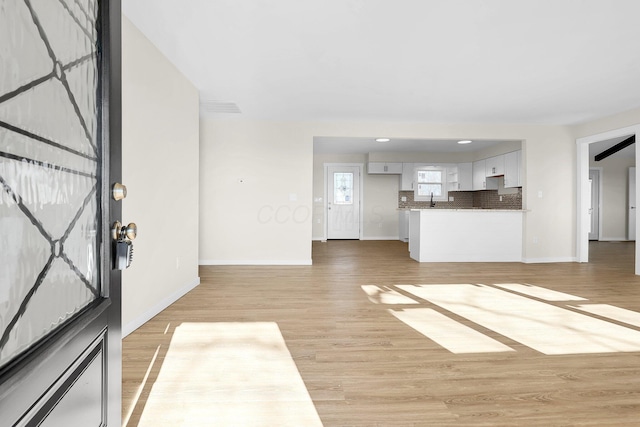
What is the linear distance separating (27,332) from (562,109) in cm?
616

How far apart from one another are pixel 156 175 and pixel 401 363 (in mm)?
2536

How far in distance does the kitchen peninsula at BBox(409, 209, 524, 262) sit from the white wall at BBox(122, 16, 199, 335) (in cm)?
389

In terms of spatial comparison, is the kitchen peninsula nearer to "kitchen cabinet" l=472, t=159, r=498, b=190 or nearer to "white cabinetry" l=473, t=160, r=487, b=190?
"kitchen cabinet" l=472, t=159, r=498, b=190

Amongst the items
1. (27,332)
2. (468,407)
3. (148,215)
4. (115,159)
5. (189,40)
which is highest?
(189,40)

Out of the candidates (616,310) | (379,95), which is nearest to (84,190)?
(379,95)

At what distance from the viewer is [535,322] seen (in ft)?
9.38

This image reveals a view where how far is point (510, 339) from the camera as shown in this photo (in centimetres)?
250

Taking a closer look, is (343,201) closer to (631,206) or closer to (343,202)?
(343,202)

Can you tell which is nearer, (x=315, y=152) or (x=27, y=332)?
(x=27, y=332)

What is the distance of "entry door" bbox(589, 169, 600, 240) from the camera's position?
918 centimetres

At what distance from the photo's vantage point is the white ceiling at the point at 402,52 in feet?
8.06

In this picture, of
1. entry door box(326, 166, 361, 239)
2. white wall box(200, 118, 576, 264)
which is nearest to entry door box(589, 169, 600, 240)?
white wall box(200, 118, 576, 264)

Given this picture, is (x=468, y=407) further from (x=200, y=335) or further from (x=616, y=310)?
(x=616, y=310)

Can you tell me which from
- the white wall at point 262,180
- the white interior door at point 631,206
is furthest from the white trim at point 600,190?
the white wall at point 262,180
